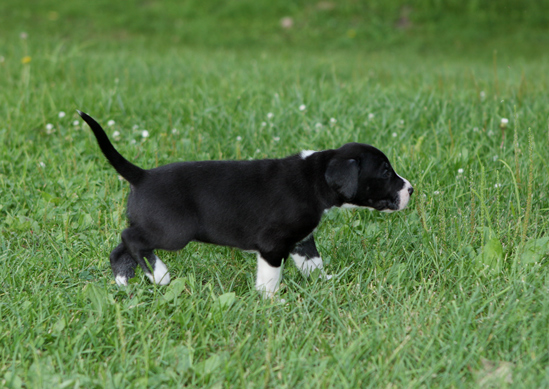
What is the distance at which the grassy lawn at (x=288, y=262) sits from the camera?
257cm

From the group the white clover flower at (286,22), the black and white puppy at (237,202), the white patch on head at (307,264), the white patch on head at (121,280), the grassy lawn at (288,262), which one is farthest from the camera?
the white clover flower at (286,22)

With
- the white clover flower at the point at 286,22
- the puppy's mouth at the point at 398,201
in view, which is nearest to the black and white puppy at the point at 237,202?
the puppy's mouth at the point at 398,201

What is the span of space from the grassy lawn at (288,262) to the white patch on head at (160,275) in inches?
1.8

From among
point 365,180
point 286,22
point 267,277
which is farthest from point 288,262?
point 286,22

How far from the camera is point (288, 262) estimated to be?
3.56 m

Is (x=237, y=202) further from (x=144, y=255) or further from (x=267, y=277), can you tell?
(x=144, y=255)

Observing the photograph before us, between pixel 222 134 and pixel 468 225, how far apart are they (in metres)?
2.38

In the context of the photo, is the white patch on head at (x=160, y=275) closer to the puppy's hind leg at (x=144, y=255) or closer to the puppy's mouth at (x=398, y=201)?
the puppy's hind leg at (x=144, y=255)

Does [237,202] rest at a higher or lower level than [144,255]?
higher

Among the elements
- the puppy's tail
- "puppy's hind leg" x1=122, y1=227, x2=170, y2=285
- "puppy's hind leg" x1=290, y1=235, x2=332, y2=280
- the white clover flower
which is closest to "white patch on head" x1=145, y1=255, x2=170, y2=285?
"puppy's hind leg" x1=122, y1=227, x2=170, y2=285

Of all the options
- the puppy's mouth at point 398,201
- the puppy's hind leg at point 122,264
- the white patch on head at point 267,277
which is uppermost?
the puppy's mouth at point 398,201

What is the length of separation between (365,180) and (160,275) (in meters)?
1.27

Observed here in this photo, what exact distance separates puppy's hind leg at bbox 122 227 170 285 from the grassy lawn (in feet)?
0.22

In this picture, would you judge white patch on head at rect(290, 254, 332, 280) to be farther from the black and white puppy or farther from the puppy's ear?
the puppy's ear
